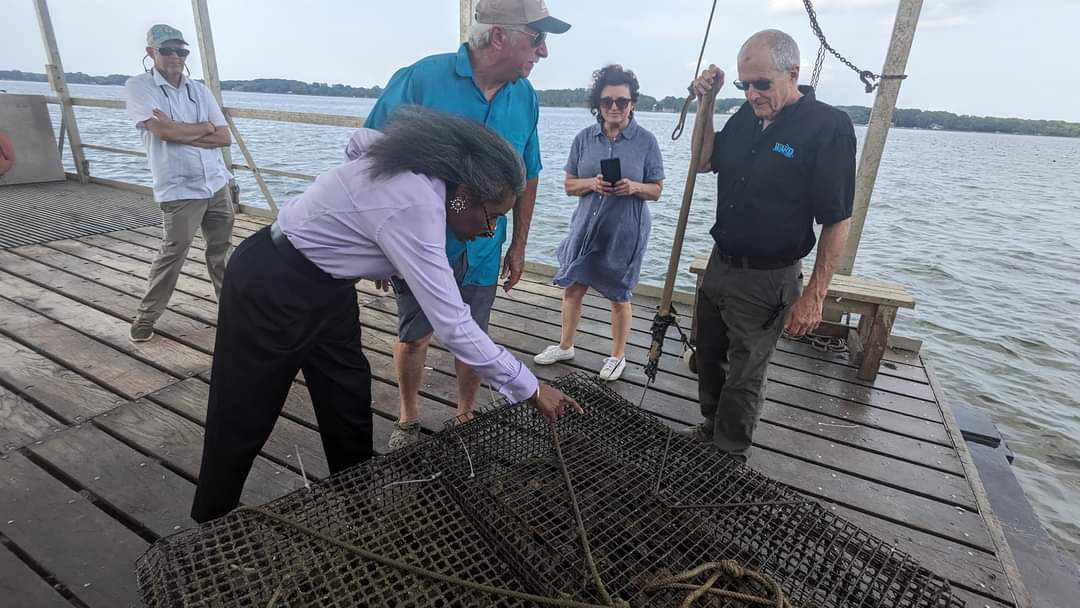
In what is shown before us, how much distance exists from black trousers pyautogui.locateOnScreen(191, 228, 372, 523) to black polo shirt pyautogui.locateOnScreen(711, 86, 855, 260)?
1.49m

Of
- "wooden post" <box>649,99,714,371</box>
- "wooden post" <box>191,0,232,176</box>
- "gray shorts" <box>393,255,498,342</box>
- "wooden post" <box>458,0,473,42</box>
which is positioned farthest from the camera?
"wooden post" <box>191,0,232,176</box>

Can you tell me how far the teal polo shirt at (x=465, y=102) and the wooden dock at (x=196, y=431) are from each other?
3.02 ft

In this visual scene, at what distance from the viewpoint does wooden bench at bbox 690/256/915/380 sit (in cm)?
317

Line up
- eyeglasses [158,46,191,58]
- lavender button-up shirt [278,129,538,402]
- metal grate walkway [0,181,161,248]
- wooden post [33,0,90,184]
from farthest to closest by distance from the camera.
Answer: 1. wooden post [33,0,90,184]
2. metal grate walkway [0,181,161,248]
3. eyeglasses [158,46,191,58]
4. lavender button-up shirt [278,129,538,402]

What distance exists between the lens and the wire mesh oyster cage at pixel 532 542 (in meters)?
1.23

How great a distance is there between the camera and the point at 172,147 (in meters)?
3.27

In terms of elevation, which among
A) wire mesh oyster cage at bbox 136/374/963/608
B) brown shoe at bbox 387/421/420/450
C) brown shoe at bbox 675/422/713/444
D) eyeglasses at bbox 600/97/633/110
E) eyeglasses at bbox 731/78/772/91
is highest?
eyeglasses at bbox 731/78/772/91

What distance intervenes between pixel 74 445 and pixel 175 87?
213 centimetres

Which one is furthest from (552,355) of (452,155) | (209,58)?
(209,58)

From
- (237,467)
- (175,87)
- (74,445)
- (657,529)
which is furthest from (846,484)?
(175,87)

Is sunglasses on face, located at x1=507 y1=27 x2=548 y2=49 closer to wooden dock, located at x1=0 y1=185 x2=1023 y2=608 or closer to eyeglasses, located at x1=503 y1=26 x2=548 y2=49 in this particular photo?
eyeglasses, located at x1=503 y1=26 x2=548 y2=49

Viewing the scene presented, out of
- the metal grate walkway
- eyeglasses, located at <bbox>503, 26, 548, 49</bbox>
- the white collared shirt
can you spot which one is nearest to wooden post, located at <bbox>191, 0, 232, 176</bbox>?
the metal grate walkway

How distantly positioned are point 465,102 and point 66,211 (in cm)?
621

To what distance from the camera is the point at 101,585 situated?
1.66m
